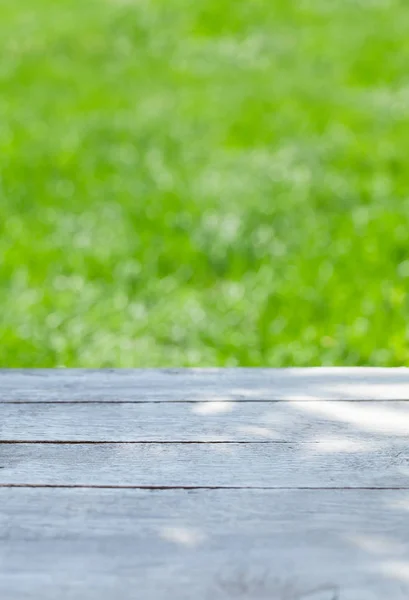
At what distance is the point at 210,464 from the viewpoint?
1.86 metres

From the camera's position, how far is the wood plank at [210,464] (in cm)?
178

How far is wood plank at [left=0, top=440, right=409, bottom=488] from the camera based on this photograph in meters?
1.78

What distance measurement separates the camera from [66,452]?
6.36 feet

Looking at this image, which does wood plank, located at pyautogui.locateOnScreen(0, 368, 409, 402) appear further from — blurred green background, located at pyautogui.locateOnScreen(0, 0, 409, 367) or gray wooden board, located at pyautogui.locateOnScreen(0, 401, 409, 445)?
blurred green background, located at pyautogui.locateOnScreen(0, 0, 409, 367)

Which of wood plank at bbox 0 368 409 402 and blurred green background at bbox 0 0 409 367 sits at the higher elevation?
blurred green background at bbox 0 0 409 367

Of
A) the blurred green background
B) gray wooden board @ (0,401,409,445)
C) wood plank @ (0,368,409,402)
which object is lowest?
gray wooden board @ (0,401,409,445)

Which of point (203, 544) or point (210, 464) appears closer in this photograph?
point (203, 544)

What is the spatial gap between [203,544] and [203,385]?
79 centimetres

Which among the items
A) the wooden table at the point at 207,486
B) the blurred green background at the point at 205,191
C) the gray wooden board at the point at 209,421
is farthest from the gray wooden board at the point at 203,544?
the blurred green background at the point at 205,191

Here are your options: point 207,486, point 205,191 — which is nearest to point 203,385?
point 207,486

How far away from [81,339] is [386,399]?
8.03 ft

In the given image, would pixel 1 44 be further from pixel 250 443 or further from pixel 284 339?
pixel 250 443

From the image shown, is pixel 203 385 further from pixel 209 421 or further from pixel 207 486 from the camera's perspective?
pixel 207 486

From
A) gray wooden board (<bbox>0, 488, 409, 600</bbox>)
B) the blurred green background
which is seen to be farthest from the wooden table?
the blurred green background
